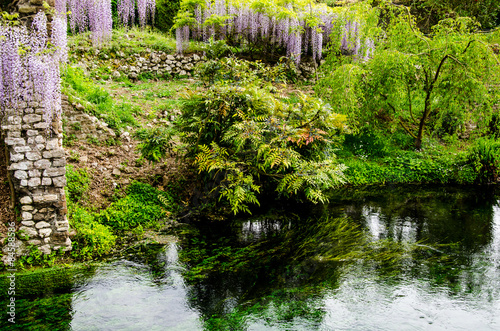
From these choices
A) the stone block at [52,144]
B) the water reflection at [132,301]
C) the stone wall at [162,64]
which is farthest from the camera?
the stone wall at [162,64]

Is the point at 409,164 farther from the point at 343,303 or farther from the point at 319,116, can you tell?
the point at 343,303

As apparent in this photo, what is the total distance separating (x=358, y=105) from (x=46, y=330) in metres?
8.78

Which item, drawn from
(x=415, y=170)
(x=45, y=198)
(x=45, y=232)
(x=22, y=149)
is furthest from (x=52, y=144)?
(x=415, y=170)

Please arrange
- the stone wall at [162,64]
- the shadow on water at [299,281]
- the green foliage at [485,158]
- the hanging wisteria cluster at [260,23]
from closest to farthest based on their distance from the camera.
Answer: the shadow on water at [299,281] → the green foliage at [485,158] → the stone wall at [162,64] → the hanging wisteria cluster at [260,23]

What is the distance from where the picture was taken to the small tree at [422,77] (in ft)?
29.1

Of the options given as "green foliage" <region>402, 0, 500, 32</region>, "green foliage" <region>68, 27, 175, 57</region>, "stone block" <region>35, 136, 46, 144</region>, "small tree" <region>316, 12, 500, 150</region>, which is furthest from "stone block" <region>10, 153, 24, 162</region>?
"green foliage" <region>402, 0, 500, 32</region>

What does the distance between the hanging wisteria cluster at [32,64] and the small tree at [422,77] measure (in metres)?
6.51

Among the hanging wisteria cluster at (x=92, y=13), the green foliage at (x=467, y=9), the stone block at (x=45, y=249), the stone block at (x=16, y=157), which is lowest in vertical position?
the stone block at (x=45, y=249)

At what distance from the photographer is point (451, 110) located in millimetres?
9336

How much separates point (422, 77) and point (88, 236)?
892 centimetres

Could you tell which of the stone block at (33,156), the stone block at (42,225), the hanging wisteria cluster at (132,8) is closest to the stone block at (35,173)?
the stone block at (33,156)

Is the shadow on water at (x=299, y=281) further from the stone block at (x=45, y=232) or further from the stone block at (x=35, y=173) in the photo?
the stone block at (x=35, y=173)

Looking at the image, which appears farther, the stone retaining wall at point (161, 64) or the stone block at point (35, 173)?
the stone retaining wall at point (161, 64)

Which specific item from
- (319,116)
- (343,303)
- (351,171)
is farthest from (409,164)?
(343,303)
